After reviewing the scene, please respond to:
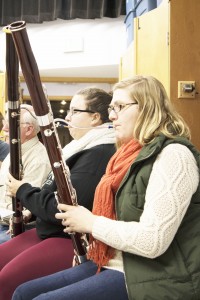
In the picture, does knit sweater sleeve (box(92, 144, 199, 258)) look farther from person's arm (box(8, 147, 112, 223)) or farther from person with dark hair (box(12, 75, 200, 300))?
person's arm (box(8, 147, 112, 223))

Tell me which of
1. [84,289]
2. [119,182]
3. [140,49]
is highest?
[140,49]

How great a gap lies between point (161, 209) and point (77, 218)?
262 millimetres

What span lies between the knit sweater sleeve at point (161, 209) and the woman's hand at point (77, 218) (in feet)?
0.21

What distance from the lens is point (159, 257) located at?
0.92 m

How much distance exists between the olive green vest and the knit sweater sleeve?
0.03 m

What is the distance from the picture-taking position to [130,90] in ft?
3.63

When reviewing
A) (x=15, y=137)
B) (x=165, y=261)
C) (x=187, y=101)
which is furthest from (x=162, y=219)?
(x=187, y=101)

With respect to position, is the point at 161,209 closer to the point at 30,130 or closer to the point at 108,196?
the point at 108,196

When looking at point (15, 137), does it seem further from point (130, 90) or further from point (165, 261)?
point (165, 261)

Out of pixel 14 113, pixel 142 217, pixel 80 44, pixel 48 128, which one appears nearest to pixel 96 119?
pixel 14 113

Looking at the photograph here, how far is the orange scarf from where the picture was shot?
40.2 inches

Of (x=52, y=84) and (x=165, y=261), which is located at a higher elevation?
(x=52, y=84)

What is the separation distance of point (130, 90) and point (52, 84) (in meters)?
3.68

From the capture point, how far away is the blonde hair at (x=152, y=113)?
3.39ft
